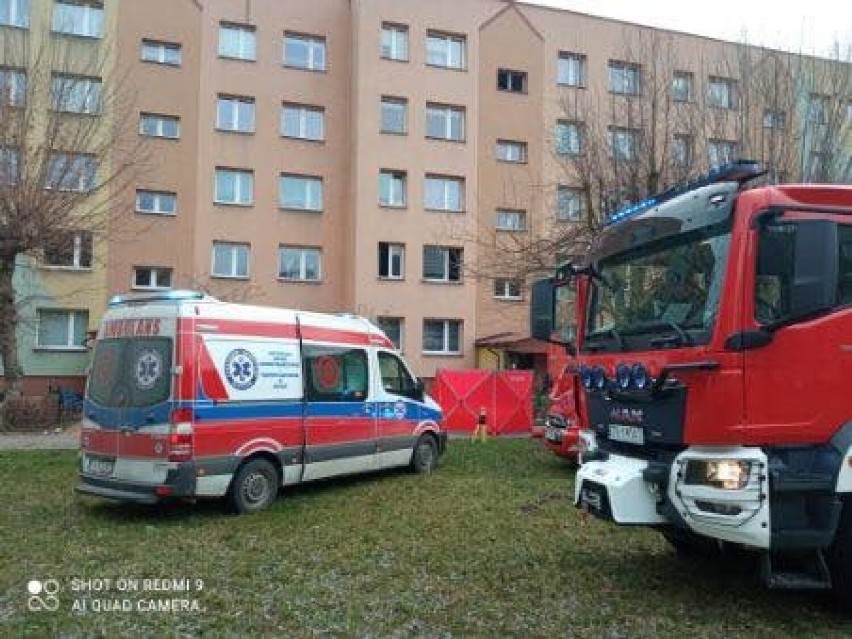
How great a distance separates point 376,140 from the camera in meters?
32.2

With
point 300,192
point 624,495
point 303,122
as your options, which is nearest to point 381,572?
point 624,495

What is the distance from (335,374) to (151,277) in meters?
20.5

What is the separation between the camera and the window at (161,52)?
1207 inches

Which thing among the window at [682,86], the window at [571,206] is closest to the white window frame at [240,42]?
the window at [571,206]

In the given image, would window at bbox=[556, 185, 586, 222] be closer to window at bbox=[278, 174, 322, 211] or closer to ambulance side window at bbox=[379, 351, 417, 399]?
ambulance side window at bbox=[379, 351, 417, 399]

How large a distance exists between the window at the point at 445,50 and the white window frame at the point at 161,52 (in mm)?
9219

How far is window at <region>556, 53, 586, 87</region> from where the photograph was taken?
114ft

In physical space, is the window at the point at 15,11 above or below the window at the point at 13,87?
above

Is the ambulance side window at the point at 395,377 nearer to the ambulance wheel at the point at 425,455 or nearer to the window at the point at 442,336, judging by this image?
the ambulance wheel at the point at 425,455

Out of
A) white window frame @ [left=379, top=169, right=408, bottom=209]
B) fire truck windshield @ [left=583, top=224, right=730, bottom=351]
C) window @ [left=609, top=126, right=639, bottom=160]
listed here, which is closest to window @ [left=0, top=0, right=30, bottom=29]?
white window frame @ [left=379, top=169, right=408, bottom=209]

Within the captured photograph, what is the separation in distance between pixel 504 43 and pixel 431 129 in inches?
185

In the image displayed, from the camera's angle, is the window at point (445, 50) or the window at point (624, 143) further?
the window at point (445, 50)

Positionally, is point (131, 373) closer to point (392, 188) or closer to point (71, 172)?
point (71, 172)

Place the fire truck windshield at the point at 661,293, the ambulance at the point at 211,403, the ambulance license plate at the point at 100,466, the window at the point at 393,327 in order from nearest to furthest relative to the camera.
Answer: the fire truck windshield at the point at 661,293
the ambulance at the point at 211,403
the ambulance license plate at the point at 100,466
the window at the point at 393,327
